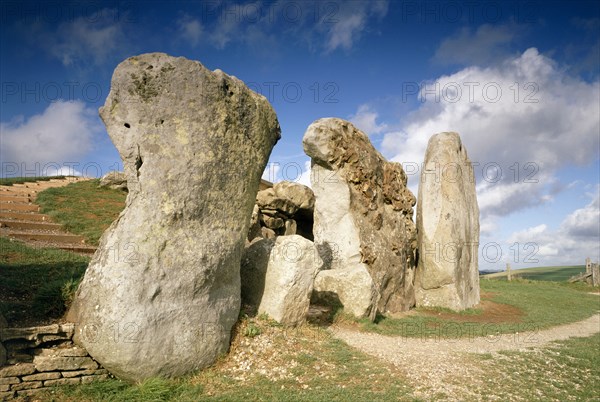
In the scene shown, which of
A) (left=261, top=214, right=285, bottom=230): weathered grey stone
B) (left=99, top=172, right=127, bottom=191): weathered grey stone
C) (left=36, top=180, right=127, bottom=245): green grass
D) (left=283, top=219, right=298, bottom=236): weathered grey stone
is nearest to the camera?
(left=36, top=180, right=127, bottom=245): green grass

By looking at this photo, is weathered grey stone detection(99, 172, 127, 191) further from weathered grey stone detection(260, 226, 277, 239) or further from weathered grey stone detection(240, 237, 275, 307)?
weathered grey stone detection(240, 237, 275, 307)

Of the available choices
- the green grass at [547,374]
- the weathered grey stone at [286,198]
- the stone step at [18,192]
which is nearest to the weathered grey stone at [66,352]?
the green grass at [547,374]

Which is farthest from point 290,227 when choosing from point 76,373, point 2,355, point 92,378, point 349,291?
point 2,355

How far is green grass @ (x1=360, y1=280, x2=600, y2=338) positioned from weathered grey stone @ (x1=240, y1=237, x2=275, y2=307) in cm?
319

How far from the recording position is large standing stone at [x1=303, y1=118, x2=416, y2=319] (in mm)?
13664

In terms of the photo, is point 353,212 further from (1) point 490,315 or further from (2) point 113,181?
(2) point 113,181

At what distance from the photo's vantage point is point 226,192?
24.3 ft

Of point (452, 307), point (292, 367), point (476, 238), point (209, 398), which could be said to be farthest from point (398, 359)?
point (476, 238)

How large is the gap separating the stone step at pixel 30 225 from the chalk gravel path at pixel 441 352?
39.9 ft

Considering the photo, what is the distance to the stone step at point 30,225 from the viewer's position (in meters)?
15.5

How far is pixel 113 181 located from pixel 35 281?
1788cm

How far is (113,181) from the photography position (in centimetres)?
2552

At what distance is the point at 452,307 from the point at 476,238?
4.45 meters

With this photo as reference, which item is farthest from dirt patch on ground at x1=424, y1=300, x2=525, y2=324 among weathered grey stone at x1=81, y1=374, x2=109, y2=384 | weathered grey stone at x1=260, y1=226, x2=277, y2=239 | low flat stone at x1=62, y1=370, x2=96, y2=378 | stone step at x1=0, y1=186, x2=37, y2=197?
stone step at x1=0, y1=186, x2=37, y2=197
